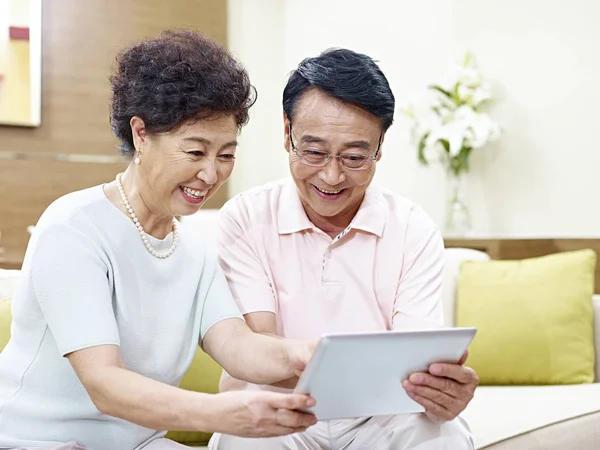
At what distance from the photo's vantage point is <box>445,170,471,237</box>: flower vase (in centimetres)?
381

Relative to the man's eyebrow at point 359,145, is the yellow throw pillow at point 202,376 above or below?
below

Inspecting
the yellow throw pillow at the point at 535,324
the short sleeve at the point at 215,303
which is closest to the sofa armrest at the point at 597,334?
the yellow throw pillow at the point at 535,324

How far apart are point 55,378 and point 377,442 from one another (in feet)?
2.38

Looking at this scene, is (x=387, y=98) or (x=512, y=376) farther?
(x=512, y=376)

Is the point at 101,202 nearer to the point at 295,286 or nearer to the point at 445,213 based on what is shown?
the point at 295,286

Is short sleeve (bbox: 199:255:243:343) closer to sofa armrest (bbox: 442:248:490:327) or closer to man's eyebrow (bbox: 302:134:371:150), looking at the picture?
man's eyebrow (bbox: 302:134:371:150)

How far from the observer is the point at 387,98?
6.39ft

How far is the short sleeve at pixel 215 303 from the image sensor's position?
5.75 feet

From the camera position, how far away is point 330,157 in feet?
6.32

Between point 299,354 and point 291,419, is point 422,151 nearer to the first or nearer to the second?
point 299,354

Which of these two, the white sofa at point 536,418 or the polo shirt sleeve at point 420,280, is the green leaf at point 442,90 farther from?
the polo shirt sleeve at point 420,280

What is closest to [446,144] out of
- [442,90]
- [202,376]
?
[442,90]

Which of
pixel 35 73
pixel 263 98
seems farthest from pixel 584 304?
pixel 35 73

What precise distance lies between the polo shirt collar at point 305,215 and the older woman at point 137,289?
13.0 inches
